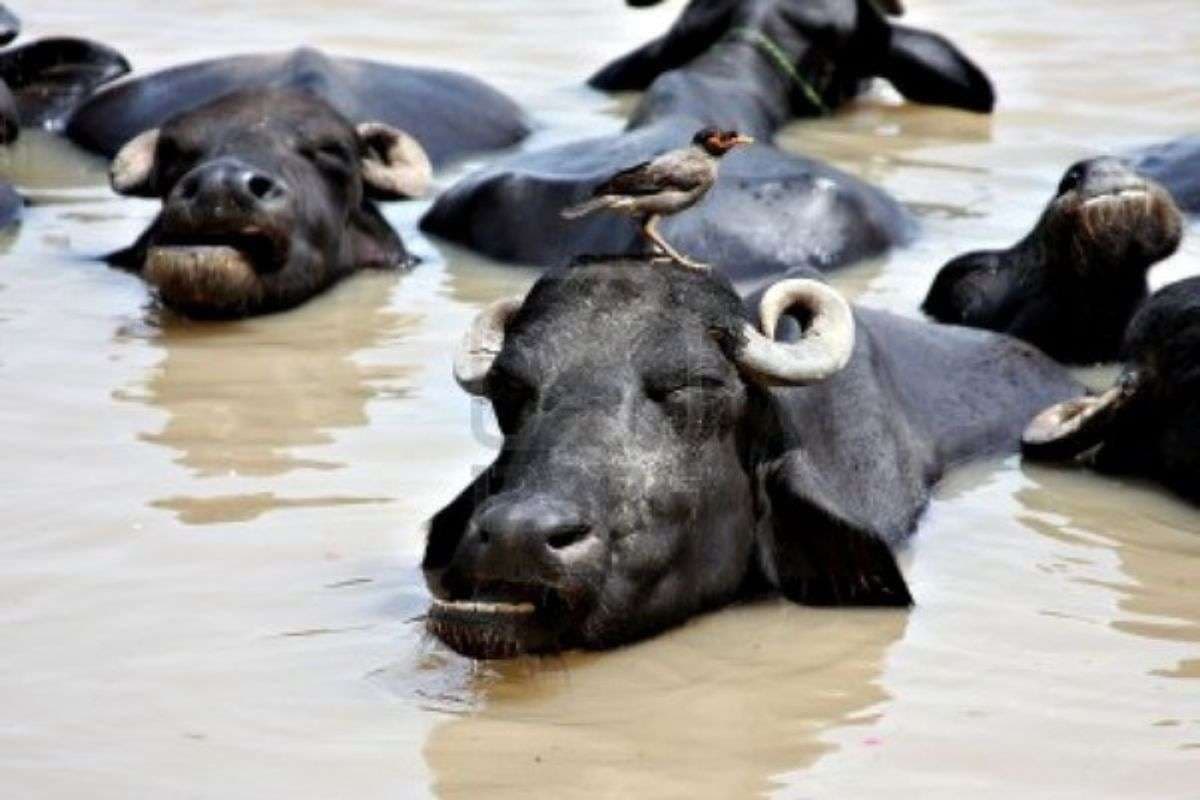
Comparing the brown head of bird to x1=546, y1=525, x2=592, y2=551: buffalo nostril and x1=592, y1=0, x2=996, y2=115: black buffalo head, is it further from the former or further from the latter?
x1=592, y1=0, x2=996, y2=115: black buffalo head

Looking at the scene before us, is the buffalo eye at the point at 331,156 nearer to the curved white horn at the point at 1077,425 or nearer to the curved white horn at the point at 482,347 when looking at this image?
the curved white horn at the point at 1077,425

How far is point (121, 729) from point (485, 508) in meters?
0.84

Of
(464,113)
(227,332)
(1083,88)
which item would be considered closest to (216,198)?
(227,332)

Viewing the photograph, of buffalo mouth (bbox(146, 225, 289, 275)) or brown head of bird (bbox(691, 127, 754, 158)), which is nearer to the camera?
brown head of bird (bbox(691, 127, 754, 158))

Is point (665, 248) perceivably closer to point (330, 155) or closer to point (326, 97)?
point (330, 155)

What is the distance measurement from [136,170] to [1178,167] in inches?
149

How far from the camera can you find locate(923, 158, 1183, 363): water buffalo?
9.21m

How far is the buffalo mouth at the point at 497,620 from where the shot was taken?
20.3 feet

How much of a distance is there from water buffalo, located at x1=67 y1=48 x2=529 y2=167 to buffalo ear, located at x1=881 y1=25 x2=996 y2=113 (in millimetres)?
1905

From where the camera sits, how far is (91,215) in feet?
37.5

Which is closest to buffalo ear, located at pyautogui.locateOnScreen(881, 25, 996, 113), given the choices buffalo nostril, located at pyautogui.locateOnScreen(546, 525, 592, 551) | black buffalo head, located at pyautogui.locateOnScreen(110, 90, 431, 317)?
black buffalo head, located at pyautogui.locateOnScreen(110, 90, 431, 317)

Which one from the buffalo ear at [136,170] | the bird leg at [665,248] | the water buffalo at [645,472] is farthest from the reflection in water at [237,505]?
the buffalo ear at [136,170]

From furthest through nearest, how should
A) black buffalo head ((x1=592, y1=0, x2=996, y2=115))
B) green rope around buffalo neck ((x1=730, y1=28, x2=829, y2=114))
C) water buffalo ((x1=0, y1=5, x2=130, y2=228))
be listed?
black buffalo head ((x1=592, y1=0, x2=996, y2=115)), green rope around buffalo neck ((x1=730, y1=28, x2=829, y2=114)), water buffalo ((x1=0, y1=5, x2=130, y2=228))

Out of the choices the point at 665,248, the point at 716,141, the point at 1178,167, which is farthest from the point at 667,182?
the point at 1178,167
